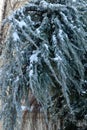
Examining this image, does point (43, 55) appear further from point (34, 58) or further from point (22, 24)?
point (22, 24)

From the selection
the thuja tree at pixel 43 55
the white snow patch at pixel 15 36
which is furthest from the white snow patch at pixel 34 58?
the white snow patch at pixel 15 36

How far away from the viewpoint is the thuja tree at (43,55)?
2232 millimetres

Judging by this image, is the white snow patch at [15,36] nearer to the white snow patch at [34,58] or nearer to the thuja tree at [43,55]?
the thuja tree at [43,55]

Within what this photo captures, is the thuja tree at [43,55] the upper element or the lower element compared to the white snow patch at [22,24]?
lower

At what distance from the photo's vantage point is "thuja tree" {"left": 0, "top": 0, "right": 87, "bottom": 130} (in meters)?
2.23

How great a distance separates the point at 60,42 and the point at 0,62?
0.56 m

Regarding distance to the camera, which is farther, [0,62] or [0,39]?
[0,39]

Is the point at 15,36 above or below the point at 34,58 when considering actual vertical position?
above

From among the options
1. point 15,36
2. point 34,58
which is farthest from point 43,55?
point 15,36

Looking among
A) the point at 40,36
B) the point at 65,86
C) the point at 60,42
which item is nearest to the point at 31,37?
the point at 40,36

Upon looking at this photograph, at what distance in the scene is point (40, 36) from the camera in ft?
7.59

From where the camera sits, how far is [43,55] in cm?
223

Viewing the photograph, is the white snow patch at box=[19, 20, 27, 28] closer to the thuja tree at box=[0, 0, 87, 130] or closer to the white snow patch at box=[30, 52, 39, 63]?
the thuja tree at box=[0, 0, 87, 130]

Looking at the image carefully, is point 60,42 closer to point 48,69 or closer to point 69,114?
point 48,69
